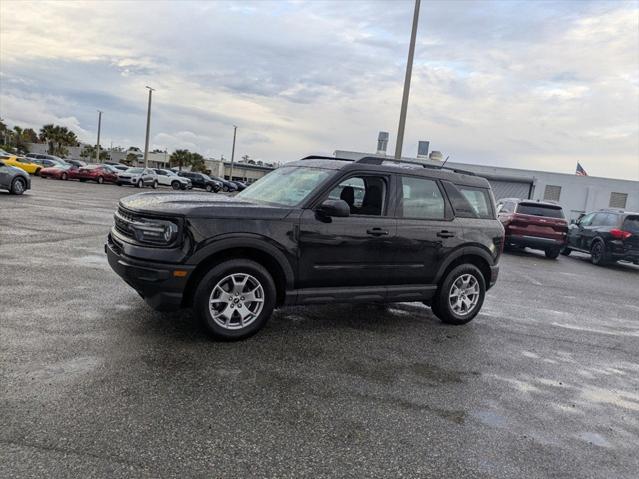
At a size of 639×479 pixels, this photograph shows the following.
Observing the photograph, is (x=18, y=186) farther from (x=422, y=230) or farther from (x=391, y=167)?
(x=422, y=230)

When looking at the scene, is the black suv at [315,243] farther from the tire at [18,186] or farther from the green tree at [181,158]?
the green tree at [181,158]

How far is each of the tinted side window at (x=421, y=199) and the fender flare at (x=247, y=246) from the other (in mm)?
1569

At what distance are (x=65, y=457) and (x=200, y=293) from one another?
6.36ft

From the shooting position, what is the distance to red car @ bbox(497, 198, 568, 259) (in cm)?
1480

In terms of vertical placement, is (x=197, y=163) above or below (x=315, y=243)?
above

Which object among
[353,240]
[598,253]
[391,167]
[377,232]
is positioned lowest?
[598,253]

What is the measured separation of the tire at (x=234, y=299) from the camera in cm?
450

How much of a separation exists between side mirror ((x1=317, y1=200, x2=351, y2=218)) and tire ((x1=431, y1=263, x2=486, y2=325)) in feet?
5.94

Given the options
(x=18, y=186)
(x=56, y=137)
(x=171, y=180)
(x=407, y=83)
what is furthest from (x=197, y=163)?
(x=407, y=83)

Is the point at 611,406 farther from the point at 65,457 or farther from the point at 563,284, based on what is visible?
the point at 563,284

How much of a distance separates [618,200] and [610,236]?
27.0 metres

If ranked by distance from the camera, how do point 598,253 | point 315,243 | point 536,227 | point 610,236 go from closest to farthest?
point 315,243
point 610,236
point 536,227
point 598,253

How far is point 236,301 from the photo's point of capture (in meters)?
4.66

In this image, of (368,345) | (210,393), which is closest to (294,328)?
(368,345)
